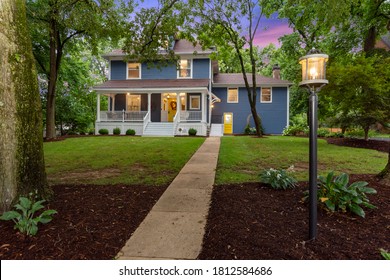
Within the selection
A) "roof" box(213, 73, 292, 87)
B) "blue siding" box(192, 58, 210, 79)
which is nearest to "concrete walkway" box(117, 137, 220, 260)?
"blue siding" box(192, 58, 210, 79)

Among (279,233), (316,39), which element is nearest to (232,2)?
(316,39)

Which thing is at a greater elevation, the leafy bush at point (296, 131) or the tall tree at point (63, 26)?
the tall tree at point (63, 26)

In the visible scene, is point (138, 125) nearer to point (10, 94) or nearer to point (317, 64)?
point (10, 94)

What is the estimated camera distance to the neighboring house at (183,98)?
18375mm

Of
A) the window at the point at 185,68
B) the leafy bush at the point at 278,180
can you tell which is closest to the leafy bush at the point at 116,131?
the window at the point at 185,68

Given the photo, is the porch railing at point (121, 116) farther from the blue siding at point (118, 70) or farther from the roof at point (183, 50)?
the roof at point (183, 50)

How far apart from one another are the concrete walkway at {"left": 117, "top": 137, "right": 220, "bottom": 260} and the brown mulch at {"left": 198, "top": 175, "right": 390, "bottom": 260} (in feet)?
0.50

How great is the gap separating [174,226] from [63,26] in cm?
1325

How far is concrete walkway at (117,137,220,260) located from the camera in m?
2.57

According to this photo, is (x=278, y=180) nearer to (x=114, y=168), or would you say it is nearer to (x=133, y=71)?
(x=114, y=168)

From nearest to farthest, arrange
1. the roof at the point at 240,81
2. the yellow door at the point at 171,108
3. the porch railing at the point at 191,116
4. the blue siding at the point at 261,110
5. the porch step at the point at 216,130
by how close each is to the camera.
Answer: the porch railing at the point at 191,116
the porch step at the point at 216,130
the yellow door at the point at 171,108
the roof at the point at 240,81
the blue siding at the point at 261,110

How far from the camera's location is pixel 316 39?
1931 cm

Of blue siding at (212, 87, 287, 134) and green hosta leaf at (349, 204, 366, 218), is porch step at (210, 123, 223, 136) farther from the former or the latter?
green hosta leaf at (349, 204, 366, 218)

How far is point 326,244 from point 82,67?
22.9m
